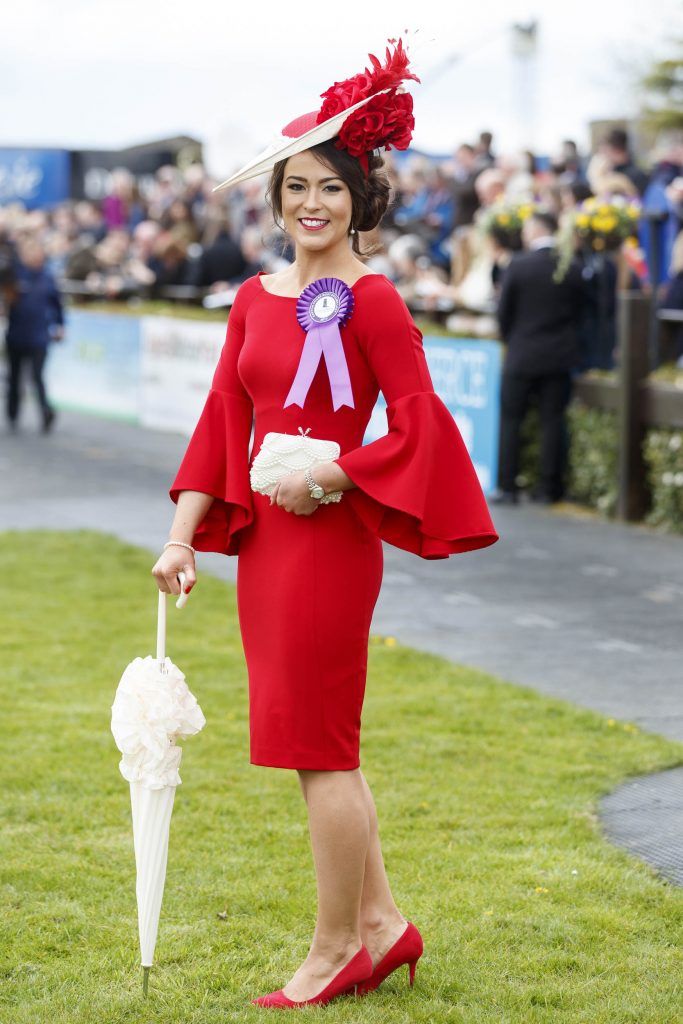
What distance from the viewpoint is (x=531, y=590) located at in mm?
8961

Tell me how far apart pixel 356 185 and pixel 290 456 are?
627 mm

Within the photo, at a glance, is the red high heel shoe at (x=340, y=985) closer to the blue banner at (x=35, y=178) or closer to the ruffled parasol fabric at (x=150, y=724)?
the ruffled parasol fabric at (x=150, y=724)

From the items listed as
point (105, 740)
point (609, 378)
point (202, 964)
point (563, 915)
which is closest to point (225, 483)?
point (202, 964)

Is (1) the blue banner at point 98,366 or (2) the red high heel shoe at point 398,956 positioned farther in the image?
(1) the blue banner at point 98,366

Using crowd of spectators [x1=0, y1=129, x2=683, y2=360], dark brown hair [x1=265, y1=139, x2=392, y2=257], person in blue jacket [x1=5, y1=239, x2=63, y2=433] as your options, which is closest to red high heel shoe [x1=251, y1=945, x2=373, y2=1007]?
dark brown hair [x1=265, y1=139, x2=392, y2=257]

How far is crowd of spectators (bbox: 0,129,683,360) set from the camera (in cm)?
1332

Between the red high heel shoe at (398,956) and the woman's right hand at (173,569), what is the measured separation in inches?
38.3

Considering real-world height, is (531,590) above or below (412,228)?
below

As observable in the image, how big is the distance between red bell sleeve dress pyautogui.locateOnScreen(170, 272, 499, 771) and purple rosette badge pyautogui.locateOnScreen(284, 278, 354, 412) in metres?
0.03

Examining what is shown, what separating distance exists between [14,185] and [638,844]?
2757 centimetres

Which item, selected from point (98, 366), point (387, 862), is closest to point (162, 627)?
point (387, 862)

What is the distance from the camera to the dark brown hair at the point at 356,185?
11.5ft

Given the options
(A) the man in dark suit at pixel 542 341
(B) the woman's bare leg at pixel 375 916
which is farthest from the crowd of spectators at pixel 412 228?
(B) the woman's bare leg at pixel 375 916

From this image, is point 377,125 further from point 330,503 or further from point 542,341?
point 542,341
